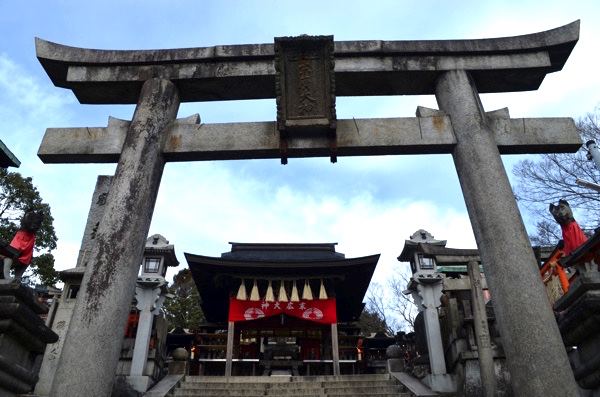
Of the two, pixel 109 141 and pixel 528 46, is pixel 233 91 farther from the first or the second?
pixel 528 46

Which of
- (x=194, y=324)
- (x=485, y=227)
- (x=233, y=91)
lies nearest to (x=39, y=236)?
(x=194, y=324)

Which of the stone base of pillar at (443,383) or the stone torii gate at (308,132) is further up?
the stone torii gate at (308,132)

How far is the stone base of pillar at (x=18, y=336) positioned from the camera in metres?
3.47

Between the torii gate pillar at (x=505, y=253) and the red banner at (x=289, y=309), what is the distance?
11451mm

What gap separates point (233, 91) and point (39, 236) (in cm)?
2186

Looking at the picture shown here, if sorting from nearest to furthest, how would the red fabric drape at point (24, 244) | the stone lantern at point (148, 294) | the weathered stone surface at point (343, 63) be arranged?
1. the red fabric drape at point (24, 244)
2. the weathered stone surface at point (343, 63)
3. the stone lantern at point (148, 294)

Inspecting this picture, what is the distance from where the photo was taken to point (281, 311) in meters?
16.3

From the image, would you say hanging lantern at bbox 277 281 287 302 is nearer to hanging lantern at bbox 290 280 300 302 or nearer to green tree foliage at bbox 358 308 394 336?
hanging lantern at bbox 290 280 300 302

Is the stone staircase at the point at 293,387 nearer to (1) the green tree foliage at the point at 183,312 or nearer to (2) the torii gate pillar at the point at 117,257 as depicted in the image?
(2) the torii gate pillar at the point at 117,257

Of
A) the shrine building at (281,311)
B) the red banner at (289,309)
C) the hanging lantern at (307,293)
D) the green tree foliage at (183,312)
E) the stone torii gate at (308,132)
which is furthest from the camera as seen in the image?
the green tree foliage at (183,312)

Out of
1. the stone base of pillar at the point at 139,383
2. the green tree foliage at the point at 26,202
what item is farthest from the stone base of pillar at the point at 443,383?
the green tree foliage at the point at 26,202

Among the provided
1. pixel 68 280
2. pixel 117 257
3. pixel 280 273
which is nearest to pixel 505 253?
pixel 117 257

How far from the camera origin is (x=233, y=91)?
6.77 m

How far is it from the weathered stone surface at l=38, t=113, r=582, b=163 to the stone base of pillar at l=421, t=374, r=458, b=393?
22.9 feet
